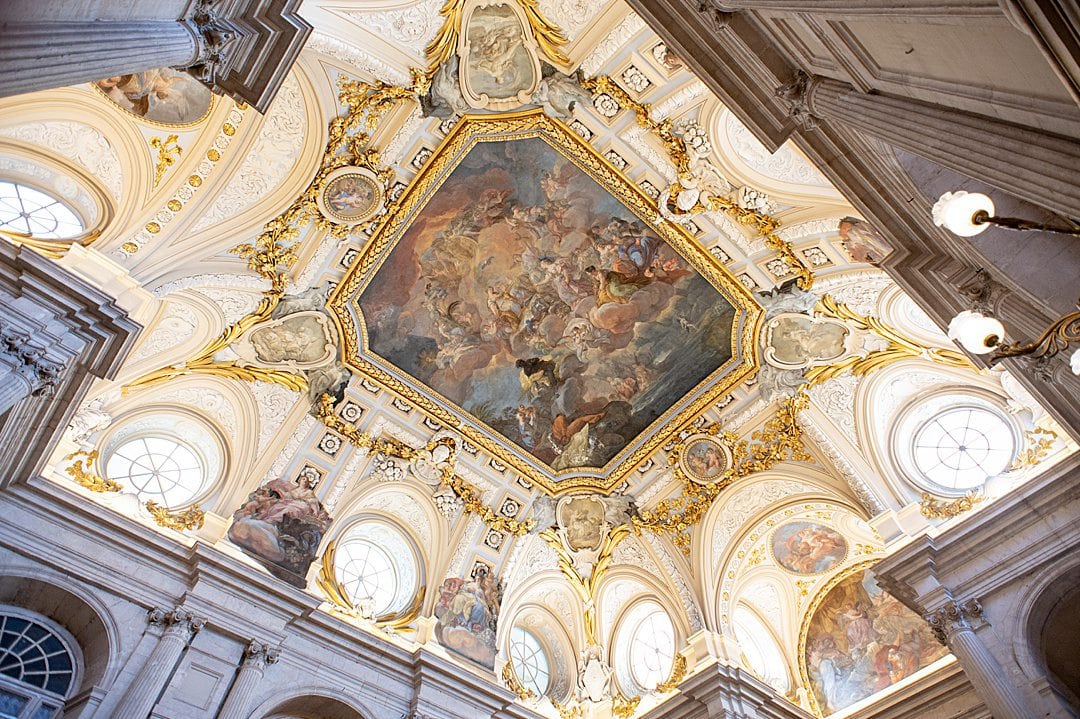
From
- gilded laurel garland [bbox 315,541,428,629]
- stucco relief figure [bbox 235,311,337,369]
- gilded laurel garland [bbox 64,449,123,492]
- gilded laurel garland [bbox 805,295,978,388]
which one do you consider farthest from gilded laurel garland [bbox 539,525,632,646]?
gilded laurel garland [bbox 64,449,123,492]

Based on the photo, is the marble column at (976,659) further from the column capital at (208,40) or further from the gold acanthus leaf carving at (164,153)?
the gold acanthus leaf carving at (164,153)

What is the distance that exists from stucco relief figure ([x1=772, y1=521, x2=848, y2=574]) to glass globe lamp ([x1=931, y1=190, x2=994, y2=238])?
38.6 feet

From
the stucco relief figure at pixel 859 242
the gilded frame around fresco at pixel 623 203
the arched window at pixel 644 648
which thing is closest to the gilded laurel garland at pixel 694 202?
the gilded frame around fresco at pixel 623 203

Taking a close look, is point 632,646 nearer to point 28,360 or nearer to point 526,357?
point 526,357

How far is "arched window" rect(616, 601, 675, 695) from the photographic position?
16.3 m

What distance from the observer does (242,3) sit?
22.9ft

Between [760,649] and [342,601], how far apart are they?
9.16m

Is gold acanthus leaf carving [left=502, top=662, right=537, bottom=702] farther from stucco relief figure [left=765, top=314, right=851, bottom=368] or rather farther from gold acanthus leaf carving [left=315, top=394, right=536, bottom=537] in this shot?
stucco relief figure [left=765, top=314, right=851, bottom=368]

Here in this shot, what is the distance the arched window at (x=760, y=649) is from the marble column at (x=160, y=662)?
10.9m

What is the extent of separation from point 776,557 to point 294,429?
1078 cm

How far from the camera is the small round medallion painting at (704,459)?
1591 centimetres

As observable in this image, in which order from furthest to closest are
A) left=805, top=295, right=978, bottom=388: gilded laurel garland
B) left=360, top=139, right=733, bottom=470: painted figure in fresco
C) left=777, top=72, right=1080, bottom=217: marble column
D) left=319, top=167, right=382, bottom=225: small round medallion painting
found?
left=360, top=139, right=733, bottom=470: painted figure in fresco
left=805, top=295, right=978, bottom=388: gilded laurel garland
left=319, top=167, right=382, bottom=225: small round medallion painting
left=777, top=72, right=1080, bottom=217: marble column

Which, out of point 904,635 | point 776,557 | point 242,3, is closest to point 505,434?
point 776,557

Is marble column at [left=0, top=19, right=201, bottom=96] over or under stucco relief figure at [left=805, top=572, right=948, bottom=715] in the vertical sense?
under
